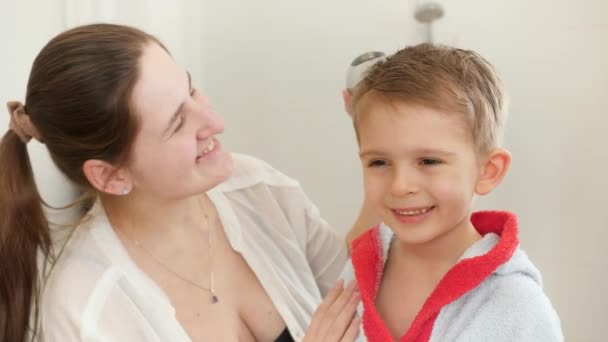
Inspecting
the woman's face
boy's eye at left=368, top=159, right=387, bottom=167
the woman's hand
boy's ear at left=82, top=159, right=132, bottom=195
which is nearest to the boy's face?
boy's eye at left=368, top=159, right=387, bottom=167

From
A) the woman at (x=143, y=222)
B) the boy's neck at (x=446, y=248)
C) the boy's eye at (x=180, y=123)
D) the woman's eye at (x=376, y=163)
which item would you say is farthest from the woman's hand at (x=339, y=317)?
the boy's eye at (x=180, y=123)

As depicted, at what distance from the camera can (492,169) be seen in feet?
2.70

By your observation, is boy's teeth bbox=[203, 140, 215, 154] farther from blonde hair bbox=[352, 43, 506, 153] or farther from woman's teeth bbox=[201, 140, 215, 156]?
blonde hair bbox=[352, 43, 506, 153]

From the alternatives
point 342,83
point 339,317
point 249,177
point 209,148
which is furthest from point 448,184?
point 342,83

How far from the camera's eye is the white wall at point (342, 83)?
4.43ft

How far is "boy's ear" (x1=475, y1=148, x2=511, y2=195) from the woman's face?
0.41 m

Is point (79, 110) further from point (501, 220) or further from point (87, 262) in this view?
point (501, 220)

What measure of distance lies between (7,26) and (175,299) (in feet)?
1.86

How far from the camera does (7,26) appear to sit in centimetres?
119

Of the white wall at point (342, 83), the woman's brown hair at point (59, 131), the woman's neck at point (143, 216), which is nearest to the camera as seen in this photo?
the woman's brown hair at point (59, 131)

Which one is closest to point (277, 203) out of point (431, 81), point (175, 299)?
point (175, 299)

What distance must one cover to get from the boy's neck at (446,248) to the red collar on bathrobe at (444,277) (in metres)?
0.04

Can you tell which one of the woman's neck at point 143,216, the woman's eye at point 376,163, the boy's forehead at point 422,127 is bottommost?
the woman's neck at point 143,216

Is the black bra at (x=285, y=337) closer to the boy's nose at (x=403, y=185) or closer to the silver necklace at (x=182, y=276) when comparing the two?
the silver necklace at (x=182, y=276)
